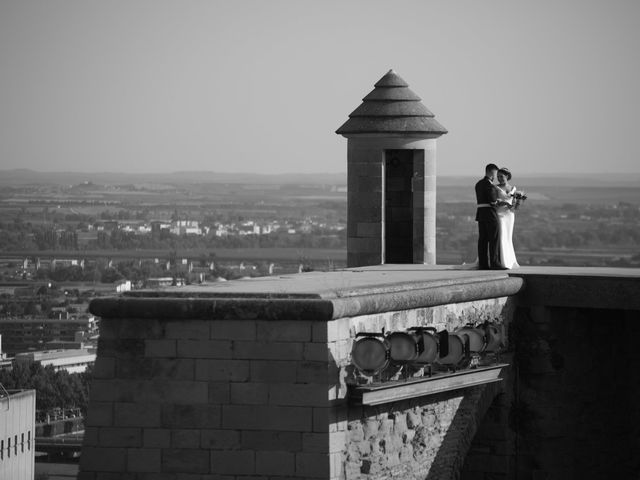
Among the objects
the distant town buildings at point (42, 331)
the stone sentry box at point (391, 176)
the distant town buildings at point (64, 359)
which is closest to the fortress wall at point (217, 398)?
the stone sentry box at point (391, 176)

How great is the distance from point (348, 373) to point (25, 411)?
50.2 m

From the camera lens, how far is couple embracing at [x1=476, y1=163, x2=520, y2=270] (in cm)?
2330

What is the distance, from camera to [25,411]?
2623 inches

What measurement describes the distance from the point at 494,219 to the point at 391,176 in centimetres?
468

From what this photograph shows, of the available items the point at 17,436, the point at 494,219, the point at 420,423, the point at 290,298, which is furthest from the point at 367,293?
the point at 17,436

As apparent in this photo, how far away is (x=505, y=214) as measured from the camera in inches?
933

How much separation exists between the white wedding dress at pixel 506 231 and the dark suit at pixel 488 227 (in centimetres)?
6

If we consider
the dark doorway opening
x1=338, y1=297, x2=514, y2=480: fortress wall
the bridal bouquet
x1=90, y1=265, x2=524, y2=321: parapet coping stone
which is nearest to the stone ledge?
x1=90, y1=265, x2=524, y2=321: parapet coping stone

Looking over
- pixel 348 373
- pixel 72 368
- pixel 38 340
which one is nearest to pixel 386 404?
pixel 348 373

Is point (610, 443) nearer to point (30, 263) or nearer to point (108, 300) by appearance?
point (108, 300)

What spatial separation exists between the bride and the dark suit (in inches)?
2.6

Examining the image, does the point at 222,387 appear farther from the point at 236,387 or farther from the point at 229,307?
the point at 229,307

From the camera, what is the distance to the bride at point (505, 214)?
2339 centimetres

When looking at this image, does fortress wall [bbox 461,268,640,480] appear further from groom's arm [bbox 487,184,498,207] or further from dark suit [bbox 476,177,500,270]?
groom's arm [bbox 487,184,498,207]
